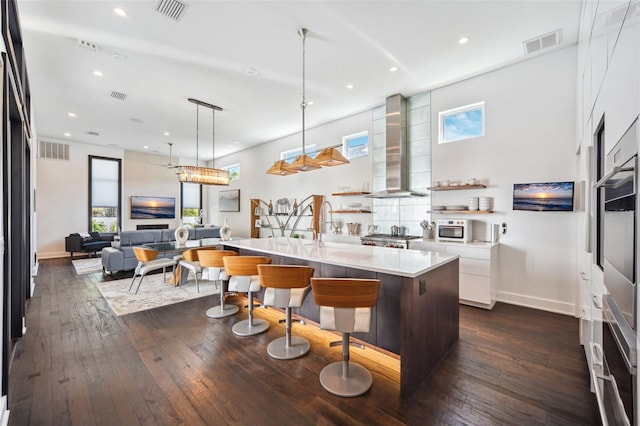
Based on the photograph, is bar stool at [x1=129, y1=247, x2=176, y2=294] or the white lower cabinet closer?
the white lower cabinet

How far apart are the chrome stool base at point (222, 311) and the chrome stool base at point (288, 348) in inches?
A: 41.1

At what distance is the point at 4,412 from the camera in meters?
1.68

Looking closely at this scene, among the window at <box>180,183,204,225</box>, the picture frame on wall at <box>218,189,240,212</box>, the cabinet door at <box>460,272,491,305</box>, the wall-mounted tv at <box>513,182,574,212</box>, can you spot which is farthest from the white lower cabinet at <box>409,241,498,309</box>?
the window at <box>180,183,204,225</box>

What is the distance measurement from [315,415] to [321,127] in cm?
611

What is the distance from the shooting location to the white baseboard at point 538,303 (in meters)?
3.55

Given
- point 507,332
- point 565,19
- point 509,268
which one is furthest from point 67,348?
point 565,19

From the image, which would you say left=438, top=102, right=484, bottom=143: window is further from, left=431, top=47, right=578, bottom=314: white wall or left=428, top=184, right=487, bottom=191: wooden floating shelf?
left=428, top=184, right=487, bottom=191: wooden floating shelf

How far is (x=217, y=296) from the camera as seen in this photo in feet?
14.2

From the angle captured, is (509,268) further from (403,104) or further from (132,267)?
(132,267)

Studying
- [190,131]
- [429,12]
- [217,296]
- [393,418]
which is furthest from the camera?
[190,131]

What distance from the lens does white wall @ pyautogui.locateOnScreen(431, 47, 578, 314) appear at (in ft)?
11.8

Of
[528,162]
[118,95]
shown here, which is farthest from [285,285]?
[118,95]

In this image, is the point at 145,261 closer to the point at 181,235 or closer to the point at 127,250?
the point at 181,235

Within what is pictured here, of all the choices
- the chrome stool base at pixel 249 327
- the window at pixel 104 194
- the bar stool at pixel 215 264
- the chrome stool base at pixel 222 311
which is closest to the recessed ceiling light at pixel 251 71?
the bar stool at pixel 215 264
